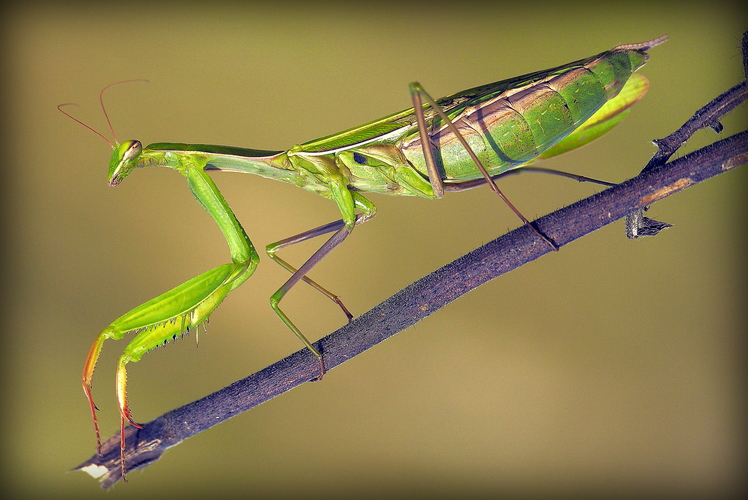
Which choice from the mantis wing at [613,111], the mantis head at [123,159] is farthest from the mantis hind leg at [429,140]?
the mantis head at [123,159]

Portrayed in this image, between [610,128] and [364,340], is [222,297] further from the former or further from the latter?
[610,128]

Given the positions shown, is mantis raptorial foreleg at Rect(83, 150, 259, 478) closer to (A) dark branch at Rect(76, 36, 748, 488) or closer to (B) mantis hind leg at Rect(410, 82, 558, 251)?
(A) dark branch at Rect(76, 36, 748, 488)

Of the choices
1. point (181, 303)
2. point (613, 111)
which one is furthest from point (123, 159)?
point (613, 111)

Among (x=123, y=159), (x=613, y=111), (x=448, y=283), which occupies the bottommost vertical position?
(x=448, y=283)

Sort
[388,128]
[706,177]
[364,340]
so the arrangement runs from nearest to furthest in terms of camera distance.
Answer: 1. [706,177]
2. [364,340]
3. [388,128]

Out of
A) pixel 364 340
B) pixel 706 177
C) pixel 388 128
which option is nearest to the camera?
pixel 706 177

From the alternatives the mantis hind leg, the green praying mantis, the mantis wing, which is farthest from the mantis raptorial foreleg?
the mantis wing

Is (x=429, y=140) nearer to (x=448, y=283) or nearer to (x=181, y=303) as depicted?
(x=448, y=283)

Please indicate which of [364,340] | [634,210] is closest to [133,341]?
[364,340]
